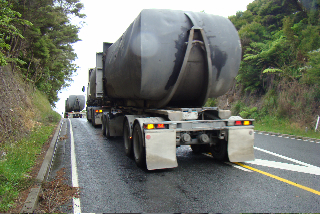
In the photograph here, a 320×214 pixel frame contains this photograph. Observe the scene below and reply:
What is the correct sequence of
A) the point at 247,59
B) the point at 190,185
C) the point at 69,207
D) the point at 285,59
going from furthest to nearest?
the point at 247,59, the point at 285,59, the point at 190,185, the point at 69,207

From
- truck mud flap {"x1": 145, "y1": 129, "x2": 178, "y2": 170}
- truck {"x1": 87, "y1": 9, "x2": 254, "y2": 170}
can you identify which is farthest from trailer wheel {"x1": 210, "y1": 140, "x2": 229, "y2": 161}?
truck mud flap {"x1": 145, "y1": 129, "x2": 178, "y2": 170}

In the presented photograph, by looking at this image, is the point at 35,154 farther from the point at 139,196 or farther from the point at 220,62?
the point at 220,62

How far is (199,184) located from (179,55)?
2956 millimetres

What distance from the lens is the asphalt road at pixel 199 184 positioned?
4.21m

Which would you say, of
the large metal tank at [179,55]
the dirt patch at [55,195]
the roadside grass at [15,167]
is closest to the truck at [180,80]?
the large metal tank at [179,55]

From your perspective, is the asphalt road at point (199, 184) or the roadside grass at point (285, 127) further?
the roadside grass at point (285, 127)

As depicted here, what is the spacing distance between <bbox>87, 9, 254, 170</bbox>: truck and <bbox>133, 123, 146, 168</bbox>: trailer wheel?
0.07ft

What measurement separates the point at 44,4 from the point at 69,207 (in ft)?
51.2

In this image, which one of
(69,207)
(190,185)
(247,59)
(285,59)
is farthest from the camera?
(247,59)

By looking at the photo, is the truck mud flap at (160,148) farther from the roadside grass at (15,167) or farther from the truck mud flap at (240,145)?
the roadside grass at (15,167)

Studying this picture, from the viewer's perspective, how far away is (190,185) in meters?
5.19

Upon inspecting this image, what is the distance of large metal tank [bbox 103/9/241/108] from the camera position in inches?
238

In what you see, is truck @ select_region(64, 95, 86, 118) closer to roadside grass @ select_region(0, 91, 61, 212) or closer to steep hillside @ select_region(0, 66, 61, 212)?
steep hillside @ select_region(0, 66, 61, 212)

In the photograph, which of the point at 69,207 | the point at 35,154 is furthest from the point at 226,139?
the point at 35,154
